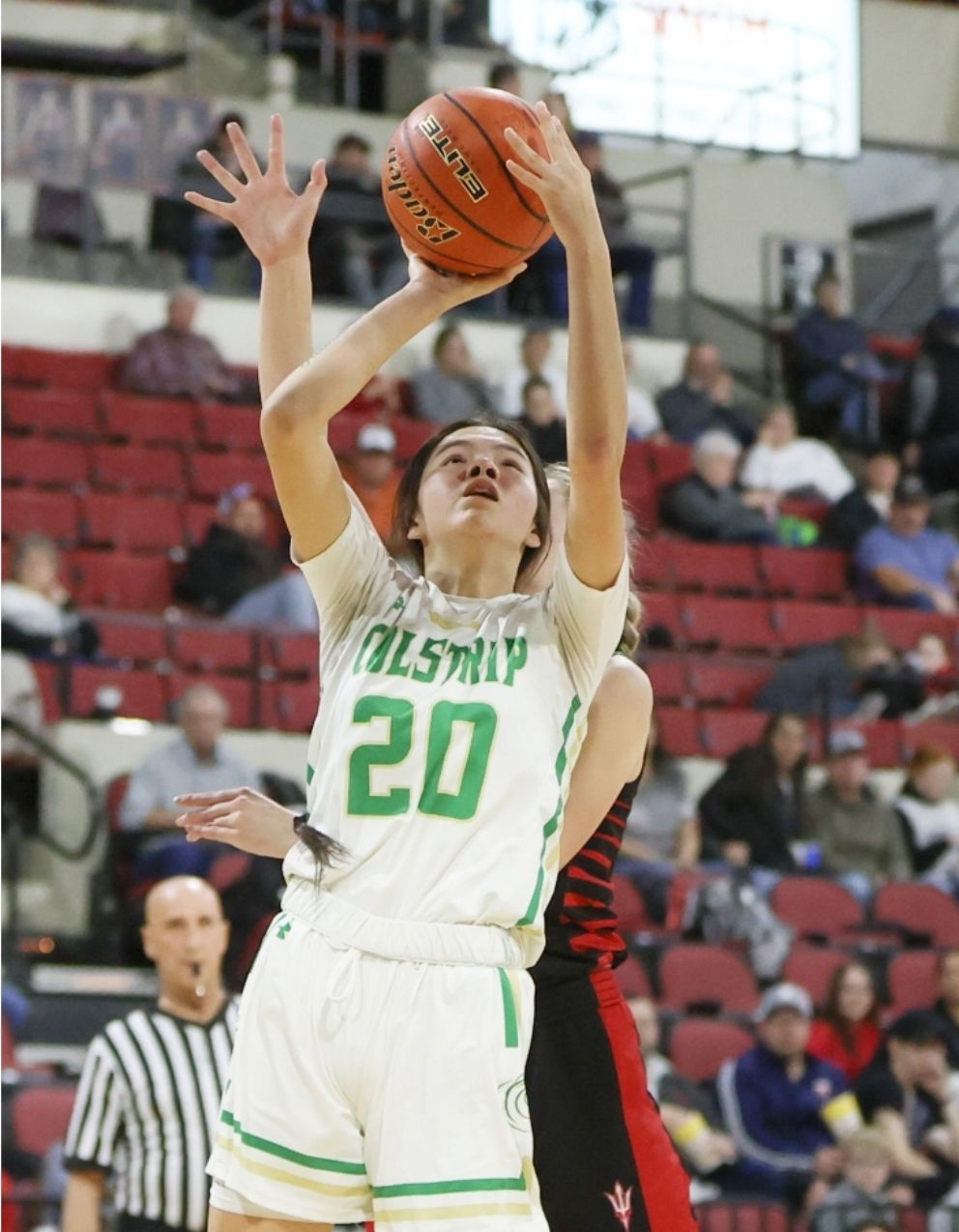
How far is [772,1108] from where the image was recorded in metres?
7.58

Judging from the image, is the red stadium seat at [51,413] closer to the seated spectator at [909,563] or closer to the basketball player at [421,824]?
the seated spectator at [909,563]

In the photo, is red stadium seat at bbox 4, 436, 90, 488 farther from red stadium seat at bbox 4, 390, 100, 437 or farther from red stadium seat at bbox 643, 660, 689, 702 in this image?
red stadium seat at bbox 643, 660, 689, 702

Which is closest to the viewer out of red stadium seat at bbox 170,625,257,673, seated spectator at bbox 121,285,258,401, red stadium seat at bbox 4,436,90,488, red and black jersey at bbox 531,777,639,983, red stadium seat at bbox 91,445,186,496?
red and black jersey at bbox 531,777,639,983

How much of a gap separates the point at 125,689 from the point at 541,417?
296 cm

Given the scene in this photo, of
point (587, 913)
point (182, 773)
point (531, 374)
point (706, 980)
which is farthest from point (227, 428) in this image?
point (587, 913)

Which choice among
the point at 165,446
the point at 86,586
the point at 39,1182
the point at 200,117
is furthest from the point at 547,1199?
the point at 200,117

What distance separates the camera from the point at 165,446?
10.9 metres

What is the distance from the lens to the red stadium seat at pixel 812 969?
8406 millimetres

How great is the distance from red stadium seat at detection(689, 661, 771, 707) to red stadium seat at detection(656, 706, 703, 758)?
30 centimetres

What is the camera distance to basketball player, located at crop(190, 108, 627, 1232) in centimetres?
281

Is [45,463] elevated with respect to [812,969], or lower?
elevated

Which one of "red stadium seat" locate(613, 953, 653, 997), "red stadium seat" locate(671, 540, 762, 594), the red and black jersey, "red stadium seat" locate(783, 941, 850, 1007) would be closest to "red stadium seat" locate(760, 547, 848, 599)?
"red stadium seat" locate(671, 540, 762, 594)

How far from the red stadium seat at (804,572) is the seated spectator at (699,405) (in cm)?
96

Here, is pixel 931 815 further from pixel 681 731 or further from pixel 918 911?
pixel 681 731
